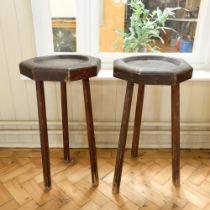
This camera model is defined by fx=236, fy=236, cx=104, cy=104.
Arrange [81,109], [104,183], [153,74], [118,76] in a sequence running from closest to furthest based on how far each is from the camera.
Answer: [153,74]
[118,76]
[104,183]
[81,109]

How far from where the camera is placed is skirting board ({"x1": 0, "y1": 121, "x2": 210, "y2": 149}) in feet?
5.39

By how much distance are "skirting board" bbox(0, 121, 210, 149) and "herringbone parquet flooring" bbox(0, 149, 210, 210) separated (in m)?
0.05

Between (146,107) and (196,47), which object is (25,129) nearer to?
(146,107)

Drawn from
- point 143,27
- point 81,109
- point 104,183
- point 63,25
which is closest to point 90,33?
point 63,25

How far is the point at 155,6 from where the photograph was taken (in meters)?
1.51

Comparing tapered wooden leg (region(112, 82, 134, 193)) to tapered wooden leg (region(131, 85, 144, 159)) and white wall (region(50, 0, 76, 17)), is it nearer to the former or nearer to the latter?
tapered wooden leg (region(131, 85, 144, 159))

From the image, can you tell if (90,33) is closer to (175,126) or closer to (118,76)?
(118,76)

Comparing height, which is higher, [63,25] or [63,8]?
[63,8]

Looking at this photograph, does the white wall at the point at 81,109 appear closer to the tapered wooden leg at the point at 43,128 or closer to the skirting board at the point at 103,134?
the skirting board at the point at 103,134

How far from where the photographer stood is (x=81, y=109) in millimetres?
1610

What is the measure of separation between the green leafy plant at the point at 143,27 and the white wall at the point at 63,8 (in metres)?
0.33

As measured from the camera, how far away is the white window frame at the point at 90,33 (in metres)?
1.42

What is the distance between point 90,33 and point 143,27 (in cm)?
36

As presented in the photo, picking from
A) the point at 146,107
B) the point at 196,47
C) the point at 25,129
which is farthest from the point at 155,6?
the point at 25,129
